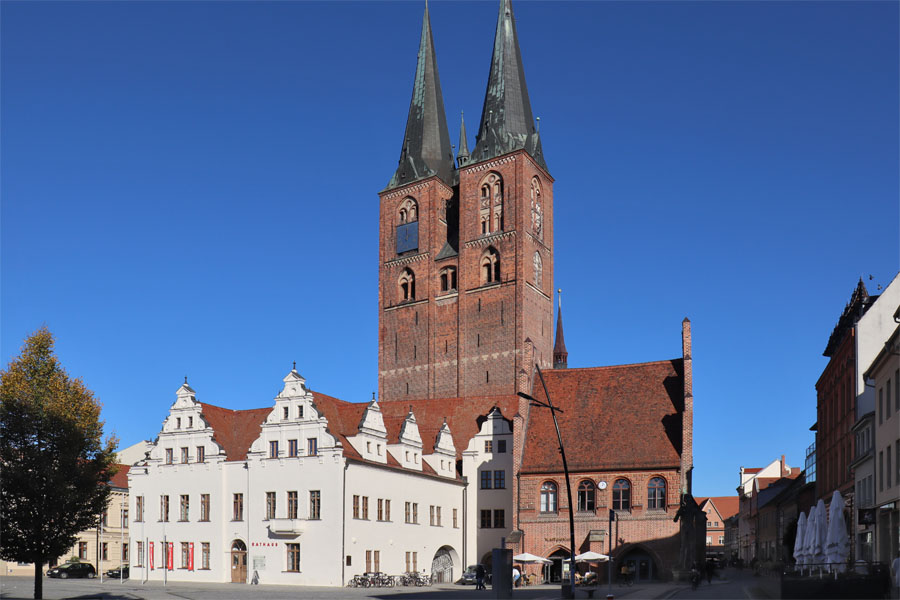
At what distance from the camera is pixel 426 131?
88.3 m

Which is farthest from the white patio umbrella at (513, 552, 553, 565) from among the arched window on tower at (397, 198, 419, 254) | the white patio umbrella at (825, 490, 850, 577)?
the arched window on tower at (397, 198, 419, 254)

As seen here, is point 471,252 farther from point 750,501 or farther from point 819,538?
point 750,501

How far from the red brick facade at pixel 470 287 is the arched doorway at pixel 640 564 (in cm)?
2003

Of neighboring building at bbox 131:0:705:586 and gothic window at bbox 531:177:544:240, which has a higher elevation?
gothic window at bbox 531:177:544:240

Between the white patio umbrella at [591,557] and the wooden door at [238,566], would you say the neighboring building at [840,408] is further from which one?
the wooden door at [238,566]

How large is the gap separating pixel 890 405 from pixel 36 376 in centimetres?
3269

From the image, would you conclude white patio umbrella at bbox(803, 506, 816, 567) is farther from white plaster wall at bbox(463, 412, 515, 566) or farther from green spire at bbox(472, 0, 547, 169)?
green spire at bbox(472, 0, 547, 169)

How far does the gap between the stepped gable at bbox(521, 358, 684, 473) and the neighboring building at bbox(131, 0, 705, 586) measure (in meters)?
0.11

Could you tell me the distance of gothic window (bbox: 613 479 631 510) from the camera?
60.0 m

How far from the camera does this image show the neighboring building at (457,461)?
186 feet

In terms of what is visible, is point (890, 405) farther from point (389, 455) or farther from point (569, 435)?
point (389, 455)

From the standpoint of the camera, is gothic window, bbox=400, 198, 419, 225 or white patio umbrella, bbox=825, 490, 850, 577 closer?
white patio umbrella, bbox=825, 490, 850, 577

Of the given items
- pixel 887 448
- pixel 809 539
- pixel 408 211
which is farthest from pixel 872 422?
pixel 408 211

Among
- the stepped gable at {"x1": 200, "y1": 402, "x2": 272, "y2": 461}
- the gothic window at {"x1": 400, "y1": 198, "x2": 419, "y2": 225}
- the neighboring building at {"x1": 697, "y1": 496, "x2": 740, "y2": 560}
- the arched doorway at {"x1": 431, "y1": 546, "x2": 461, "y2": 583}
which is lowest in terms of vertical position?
the neighboring building at {"x1": 697, "y1": 496, "x2": 740, "y2": 560}
